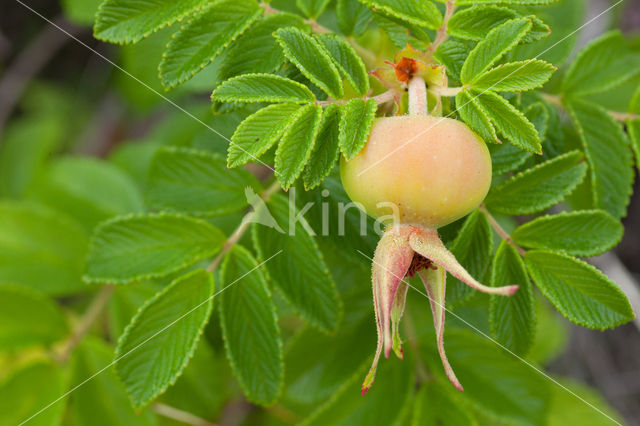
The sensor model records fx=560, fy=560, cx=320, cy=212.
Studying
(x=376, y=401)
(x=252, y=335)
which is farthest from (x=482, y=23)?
(x=376, y=401)

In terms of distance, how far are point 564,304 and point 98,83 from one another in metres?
3.46

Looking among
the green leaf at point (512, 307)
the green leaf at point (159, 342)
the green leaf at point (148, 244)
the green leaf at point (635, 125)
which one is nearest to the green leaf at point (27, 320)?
the green leaf at point (148, 244)

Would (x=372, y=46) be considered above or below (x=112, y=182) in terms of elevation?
above

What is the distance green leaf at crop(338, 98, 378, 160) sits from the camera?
100 centimetres

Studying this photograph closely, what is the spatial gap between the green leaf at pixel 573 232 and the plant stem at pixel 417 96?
44 centimetres

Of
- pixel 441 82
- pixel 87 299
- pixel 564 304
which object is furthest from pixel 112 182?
pixel 564 304

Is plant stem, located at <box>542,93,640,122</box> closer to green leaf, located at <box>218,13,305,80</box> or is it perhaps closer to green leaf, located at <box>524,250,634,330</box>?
green leaf, located at <box>524,250,634,330</box>

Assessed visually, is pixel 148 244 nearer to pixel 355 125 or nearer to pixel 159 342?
pixel 159 342

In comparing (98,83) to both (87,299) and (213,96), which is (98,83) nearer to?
(87,299)

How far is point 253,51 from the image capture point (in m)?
1.28

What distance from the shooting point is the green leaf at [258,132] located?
105 centimetres

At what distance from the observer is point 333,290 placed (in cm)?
140

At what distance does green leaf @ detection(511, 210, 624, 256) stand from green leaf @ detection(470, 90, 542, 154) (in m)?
0.31

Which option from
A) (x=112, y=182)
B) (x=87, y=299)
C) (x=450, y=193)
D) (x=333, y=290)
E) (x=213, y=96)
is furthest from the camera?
(x=87, y=299)
